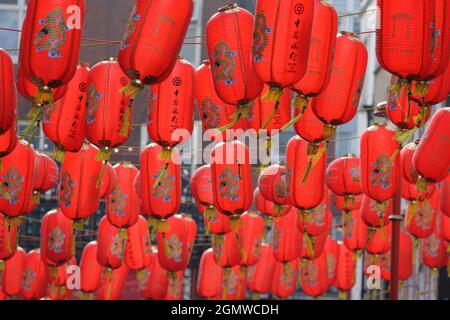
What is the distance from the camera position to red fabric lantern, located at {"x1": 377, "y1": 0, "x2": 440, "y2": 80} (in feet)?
28.4

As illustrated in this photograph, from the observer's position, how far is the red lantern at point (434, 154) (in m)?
10.8

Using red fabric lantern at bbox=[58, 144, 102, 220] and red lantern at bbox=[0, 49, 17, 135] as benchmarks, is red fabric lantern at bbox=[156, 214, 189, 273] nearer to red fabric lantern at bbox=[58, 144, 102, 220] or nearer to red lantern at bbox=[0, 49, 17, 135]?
red fabric lantern at bbox=[58, 144, 102, 220]

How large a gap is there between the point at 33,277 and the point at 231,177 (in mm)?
5685

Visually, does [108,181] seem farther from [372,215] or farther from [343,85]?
[343,85]

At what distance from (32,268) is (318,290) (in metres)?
3.96

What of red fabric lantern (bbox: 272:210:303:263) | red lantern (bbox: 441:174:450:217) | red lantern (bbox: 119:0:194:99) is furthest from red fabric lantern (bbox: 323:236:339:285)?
red lantern (bbox: 119:0:194:99)

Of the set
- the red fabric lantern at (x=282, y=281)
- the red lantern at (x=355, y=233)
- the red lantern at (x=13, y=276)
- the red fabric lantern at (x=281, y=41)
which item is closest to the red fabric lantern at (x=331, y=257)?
the red fabric lantern at (x=282, y=281)

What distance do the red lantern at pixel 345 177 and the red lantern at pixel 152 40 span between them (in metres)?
4.82

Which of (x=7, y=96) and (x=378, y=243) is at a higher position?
(x=7, y=96)

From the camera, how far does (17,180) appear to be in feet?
39.3

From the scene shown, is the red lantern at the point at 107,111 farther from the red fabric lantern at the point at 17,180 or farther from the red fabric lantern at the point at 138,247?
the red fabric lantern at the point at 138,247

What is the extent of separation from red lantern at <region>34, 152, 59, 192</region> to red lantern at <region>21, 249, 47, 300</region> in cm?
306

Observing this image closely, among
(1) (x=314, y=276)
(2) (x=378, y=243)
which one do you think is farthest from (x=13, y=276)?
(2) (x=378, y=243)
